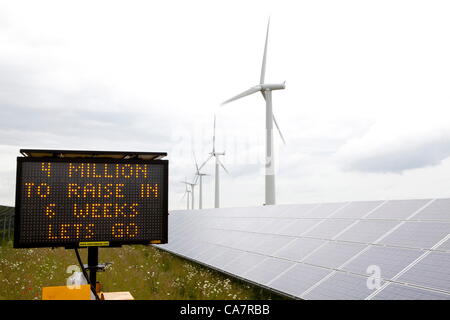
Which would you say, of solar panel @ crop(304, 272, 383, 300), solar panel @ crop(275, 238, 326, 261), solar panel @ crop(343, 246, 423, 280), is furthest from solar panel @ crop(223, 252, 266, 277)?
solar panel @ crop(343, 246, 423, 280)

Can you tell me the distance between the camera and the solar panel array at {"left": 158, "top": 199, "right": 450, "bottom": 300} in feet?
31.9

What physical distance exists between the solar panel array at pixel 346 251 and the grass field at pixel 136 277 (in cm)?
54

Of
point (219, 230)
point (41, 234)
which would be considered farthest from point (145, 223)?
point (219, 230)

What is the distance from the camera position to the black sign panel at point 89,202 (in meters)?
8.29

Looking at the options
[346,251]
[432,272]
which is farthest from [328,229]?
[432,272]

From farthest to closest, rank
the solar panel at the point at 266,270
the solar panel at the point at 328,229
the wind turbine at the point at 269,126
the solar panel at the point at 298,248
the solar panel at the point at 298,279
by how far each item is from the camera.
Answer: the wind turbine at the point at 269,126
the solar panel at the point at 328,229
the solar panel at the point at 298,248
the solar panel at the point at 266,270
the solar panel at the point at 298,279

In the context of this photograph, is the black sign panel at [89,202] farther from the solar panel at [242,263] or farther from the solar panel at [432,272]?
the solar panel at [242,263]

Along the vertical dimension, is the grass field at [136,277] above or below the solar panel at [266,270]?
below

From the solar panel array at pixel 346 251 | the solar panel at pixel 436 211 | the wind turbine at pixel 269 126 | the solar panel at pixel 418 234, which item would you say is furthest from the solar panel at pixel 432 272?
the wind turbine at pixel 269 126

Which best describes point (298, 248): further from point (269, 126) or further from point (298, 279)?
point (269, 126)

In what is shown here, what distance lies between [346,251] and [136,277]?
884 cm
